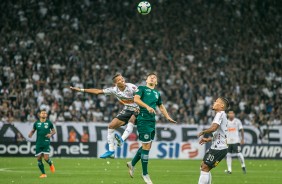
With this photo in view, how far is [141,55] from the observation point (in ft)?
150

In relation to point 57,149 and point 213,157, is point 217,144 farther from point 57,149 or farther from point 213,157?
point 57,149

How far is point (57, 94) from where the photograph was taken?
132 feet

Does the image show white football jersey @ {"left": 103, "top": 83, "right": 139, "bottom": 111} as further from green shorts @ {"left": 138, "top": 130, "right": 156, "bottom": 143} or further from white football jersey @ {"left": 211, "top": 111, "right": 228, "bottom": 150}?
white football jersey @ {"left": 211, "top": 111, "right": 228, "bottom": 150}

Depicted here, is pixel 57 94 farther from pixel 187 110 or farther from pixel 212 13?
pixel 212 13

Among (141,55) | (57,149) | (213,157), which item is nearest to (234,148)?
(57,149)

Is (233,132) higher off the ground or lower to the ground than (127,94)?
lower

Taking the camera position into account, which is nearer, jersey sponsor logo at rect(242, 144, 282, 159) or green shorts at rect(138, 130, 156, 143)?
green shorts at rect(138, 130, 156, 143)

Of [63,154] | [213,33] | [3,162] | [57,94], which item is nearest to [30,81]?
[57,94]

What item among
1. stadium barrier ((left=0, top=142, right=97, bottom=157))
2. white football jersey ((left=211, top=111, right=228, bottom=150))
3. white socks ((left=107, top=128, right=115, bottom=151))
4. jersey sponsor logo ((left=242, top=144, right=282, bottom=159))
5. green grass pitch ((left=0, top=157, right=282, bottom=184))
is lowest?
jersey sponsor logo ((left=242, top=144, right=282, bottom=159))

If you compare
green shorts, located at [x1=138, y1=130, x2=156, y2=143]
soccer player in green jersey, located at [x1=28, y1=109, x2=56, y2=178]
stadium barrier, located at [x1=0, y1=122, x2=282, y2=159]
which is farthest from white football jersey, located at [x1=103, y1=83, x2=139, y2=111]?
stadium barrier, located at [x1=0, y1=122, x2=282, y2=159]

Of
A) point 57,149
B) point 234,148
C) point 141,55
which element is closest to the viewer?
point 234,148

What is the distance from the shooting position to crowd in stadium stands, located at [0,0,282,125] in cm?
4047

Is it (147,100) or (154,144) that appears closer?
(147,100)

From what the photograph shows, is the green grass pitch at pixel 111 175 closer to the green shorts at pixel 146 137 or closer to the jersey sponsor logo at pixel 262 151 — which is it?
the green shorts at pixel 146 137
